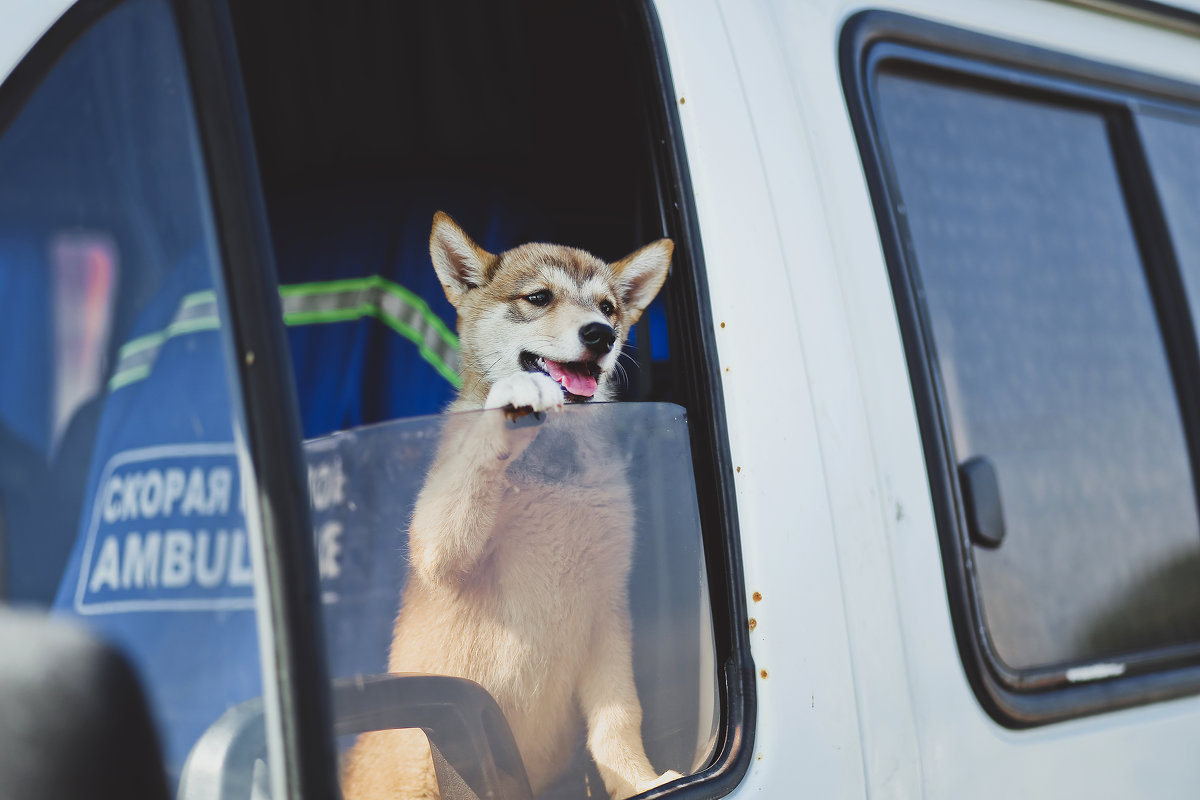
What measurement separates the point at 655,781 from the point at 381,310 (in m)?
1.79

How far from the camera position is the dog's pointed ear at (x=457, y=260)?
80.4 inches

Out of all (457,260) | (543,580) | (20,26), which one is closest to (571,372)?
(457,260)

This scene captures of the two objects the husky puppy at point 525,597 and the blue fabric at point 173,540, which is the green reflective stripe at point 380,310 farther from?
the blue fabric at point 173,540

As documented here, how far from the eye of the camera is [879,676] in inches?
43.9

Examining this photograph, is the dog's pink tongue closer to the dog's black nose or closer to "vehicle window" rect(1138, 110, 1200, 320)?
the dog's black nose

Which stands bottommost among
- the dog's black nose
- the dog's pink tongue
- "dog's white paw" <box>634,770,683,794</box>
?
"dog's white paw" <box>634,770,683,794</box>

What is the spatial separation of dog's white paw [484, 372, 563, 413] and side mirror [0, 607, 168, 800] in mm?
579

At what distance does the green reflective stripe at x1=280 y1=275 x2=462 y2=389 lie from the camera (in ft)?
8.12

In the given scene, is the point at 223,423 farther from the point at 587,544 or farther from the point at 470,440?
the point at 587,544

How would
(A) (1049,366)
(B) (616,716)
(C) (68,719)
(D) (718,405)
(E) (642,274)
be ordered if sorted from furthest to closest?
(E) (642,274) → (A) (1049,366) → (B) (616,716) → (D) (718,405) → (C) (68,719)

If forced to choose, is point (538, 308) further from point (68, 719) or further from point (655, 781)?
point (68, 719)

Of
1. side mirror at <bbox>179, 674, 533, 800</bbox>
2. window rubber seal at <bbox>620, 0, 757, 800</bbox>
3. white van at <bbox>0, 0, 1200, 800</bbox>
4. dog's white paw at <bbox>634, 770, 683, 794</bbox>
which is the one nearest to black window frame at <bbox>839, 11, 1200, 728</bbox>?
white van at <bbox>0, 0, 1200, 800</bbox>

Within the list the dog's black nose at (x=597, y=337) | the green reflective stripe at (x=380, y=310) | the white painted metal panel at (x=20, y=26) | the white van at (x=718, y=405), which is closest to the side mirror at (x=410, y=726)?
the white van at (x=718, y=405)

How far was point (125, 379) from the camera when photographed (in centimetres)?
78
